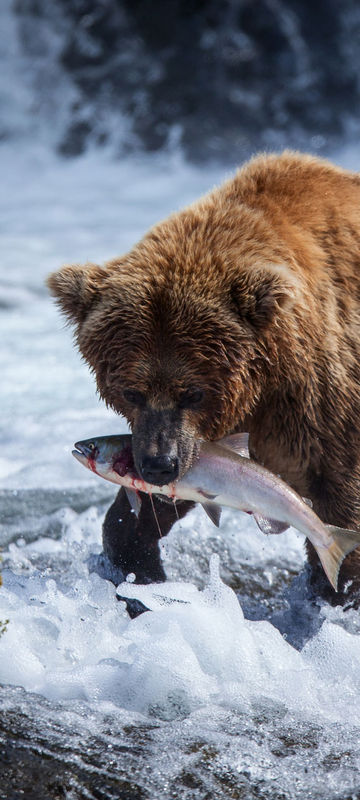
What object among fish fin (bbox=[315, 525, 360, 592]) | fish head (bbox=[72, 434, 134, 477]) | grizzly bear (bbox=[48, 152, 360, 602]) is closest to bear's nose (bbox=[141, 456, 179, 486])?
grizzly bear (bbox=[48, 152, 360, 602])

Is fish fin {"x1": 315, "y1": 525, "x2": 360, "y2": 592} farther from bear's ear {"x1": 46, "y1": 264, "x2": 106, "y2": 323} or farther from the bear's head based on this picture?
bear's ear {"x1": 46, "y1": 264, "x2": 106, "y2": 323}

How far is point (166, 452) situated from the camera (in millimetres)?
3342

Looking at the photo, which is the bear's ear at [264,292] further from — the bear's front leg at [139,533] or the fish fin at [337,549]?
the bear's front leg at [139,533]

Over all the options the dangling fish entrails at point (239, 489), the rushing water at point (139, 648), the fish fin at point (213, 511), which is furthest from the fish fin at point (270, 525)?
the rushing water at point (139, 648)

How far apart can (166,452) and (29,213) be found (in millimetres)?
12186

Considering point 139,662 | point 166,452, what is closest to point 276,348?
point 166,452

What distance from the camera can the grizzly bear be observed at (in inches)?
137

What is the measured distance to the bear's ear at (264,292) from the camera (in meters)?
3.44

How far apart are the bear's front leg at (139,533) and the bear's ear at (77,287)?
2.68 feet

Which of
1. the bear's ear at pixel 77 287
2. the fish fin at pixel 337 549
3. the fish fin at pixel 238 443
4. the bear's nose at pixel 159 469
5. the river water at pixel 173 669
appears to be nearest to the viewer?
the river water at pixel 173 669

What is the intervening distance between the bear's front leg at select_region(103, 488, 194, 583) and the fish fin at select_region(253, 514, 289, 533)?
69 cm

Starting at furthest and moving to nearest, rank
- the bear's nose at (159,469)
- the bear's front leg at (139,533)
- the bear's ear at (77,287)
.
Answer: the bear's front leg at (139,533) → the bear's ear at (77,287) → the bear's nose at (159,469)

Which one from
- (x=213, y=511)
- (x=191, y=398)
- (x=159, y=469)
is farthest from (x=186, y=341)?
(x=213, y=511)

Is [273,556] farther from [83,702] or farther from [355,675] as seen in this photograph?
[83,702]
